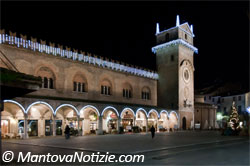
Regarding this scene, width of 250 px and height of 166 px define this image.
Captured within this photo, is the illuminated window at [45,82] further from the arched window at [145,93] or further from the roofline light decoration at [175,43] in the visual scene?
the roofline light decoration at [175,43]

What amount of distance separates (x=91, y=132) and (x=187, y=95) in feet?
70.8

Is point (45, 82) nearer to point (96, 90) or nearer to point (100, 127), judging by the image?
point (96, 90)

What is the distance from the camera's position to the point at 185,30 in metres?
48.1

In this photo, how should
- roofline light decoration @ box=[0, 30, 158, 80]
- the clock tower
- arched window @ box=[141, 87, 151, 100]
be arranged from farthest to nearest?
the clock tower
arched window @ box=[141, 87, 151, 100]
roofline light decoration @ box=[0, 30, 158, 80]

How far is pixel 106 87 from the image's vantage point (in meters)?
39.1

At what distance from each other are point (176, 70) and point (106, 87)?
536 inches

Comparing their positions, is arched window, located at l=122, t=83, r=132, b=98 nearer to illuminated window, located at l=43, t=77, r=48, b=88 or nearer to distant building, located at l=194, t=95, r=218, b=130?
illuminated window, located at l=43, t=77, r=48, b=88

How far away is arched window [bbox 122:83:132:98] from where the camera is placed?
42125mm

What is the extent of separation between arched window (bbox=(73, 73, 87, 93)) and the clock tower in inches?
661

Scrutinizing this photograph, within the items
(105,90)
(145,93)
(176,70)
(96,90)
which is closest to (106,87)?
(105,90)

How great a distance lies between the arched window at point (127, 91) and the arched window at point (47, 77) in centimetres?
1304

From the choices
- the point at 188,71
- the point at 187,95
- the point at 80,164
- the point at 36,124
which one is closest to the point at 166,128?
the point at 187,95

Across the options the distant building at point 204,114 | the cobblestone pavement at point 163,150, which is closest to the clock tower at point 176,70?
the distant building at point 204,114

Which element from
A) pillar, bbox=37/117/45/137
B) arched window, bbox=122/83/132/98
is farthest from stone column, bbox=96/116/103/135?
arched window, bbox=122/83/132/98
